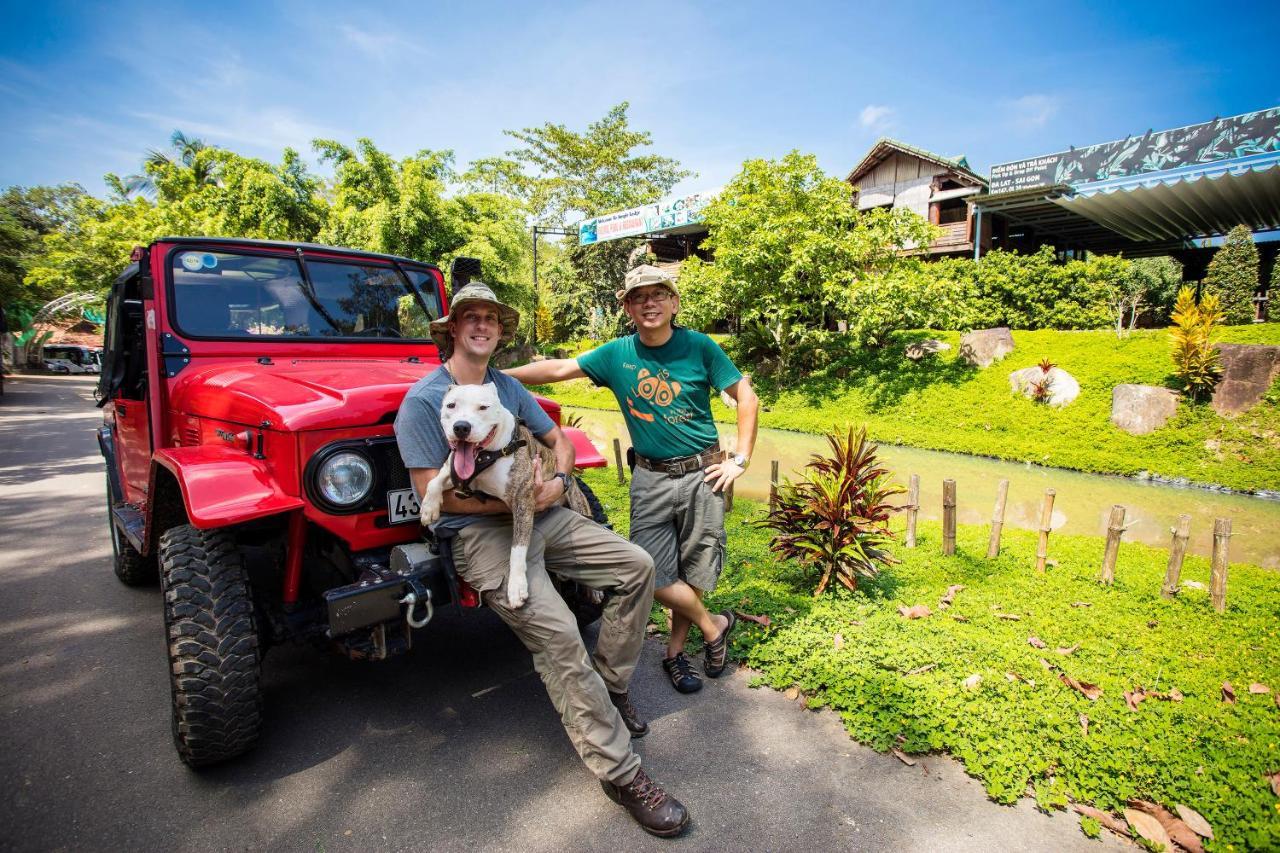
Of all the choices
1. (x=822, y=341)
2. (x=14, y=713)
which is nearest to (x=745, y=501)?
(x=14, y=713)

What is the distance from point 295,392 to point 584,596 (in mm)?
1793

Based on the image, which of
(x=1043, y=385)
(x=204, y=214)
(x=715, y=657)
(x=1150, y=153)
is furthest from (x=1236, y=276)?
(x=204, y=214)

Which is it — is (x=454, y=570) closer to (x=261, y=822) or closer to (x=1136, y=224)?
(x=261, y=822)

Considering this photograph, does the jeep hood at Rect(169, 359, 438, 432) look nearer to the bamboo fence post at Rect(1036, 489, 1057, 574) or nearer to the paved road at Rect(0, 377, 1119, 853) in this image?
the paved road at Rect(0, 377, 1119, 853)

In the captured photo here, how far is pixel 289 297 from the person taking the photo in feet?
13.0

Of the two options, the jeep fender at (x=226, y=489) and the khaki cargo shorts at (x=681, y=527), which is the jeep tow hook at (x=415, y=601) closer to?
the jeep fender at (x=226, y=489)

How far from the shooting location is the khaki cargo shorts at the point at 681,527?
3.24 meters

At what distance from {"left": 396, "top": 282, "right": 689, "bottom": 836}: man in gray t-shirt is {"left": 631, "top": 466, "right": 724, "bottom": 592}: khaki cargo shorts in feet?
1.43

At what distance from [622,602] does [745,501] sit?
5047mm

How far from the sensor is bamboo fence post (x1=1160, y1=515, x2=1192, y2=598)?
178 inches

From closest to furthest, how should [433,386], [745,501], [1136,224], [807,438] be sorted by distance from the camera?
[433,386] → [745,501] → [807,438] → [1136,224]

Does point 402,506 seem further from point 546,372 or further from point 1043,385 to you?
point 1043,385

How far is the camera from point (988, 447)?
Result: 12477 mm

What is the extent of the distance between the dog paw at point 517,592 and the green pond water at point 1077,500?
246 inches
